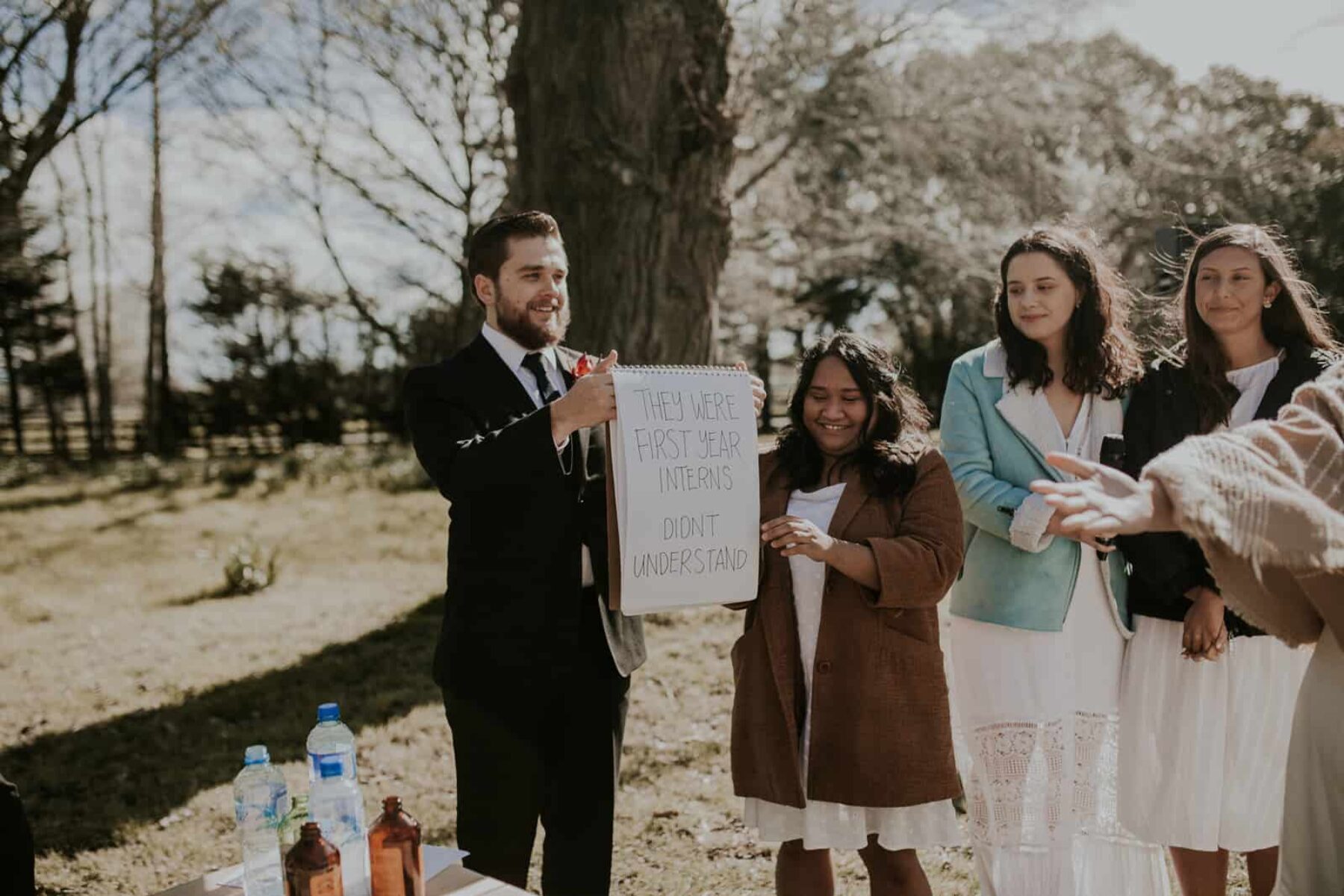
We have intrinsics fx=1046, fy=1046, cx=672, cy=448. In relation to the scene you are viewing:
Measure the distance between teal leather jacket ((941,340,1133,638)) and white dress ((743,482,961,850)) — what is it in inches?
22.6

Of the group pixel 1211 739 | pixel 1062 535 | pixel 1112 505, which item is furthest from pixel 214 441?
pixel 1112 505

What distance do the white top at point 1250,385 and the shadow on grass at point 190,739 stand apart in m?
4.17

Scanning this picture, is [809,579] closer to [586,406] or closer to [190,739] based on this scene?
[586,406]

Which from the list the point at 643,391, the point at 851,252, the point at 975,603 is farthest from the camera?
the point at 851,252

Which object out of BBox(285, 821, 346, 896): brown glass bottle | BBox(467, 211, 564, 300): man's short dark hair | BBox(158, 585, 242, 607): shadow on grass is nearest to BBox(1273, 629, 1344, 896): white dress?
BBox(285, 821, 346, 896): brown glass bottle

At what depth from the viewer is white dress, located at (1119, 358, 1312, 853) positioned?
304 cm

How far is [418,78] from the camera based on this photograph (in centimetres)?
1423

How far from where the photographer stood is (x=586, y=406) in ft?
8.46

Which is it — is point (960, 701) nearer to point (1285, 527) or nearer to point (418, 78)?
point (1285, 527)

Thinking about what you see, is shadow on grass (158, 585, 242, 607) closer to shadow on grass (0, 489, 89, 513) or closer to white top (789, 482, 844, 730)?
shadow on grass (0, 489, 89, 513)

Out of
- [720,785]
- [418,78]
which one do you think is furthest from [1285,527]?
[418,78]

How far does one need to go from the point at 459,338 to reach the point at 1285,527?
15.5 m

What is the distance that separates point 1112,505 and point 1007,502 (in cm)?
126

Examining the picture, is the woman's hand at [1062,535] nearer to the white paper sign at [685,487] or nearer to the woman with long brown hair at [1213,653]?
the woman with long brown hair at [1213,653]
